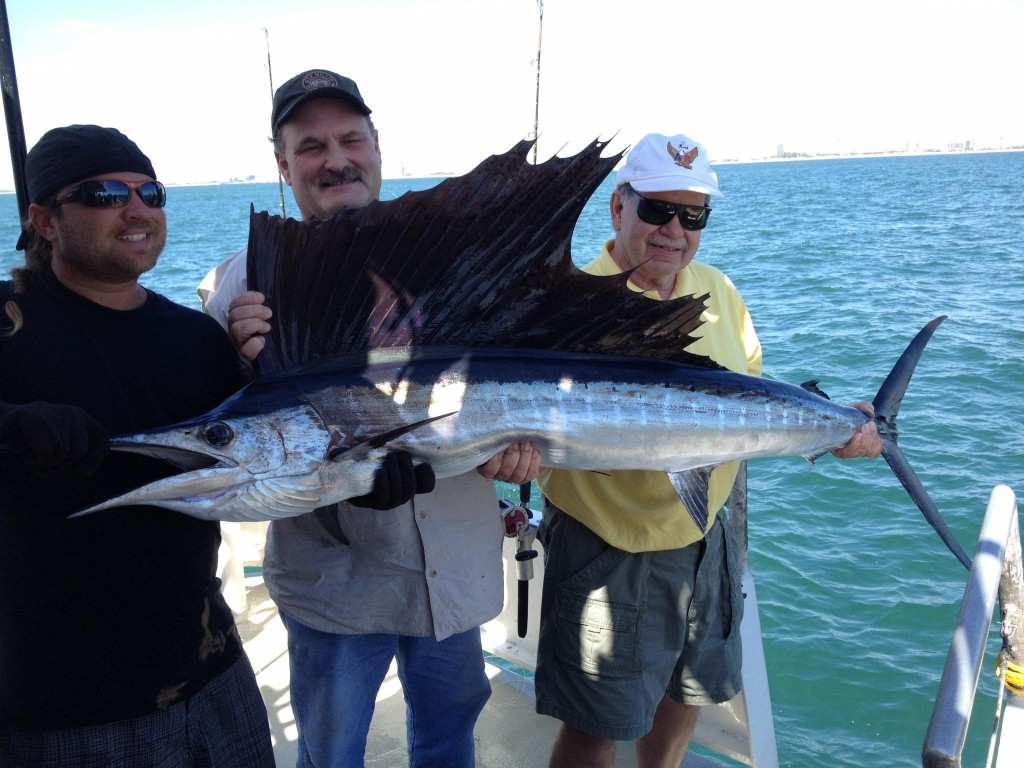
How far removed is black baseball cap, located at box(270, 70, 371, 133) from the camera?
189 centimetres

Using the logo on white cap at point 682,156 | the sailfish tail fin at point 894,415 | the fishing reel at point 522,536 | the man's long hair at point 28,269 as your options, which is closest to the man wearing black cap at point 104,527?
the man's long hair at point 28,269

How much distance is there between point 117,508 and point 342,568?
0.49 metres

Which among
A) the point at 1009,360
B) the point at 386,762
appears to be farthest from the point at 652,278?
the point at 1009,360

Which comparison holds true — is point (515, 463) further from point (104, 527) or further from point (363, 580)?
point (104, 527)

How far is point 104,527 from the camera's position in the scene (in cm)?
144

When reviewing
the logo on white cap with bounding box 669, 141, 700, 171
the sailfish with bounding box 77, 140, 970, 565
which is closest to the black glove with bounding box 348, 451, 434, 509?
the sailfish with bounding box 77, 140, 970, 565

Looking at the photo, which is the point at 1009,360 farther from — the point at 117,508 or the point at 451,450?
the point at 117,508

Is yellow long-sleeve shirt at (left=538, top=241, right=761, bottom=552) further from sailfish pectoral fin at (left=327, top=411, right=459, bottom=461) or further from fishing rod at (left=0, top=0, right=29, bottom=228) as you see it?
fishing rod at (left=0, top=0, right=29, bottom=228)

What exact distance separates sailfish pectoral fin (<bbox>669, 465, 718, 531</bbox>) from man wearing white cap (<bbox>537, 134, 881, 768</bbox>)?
0.07 metres

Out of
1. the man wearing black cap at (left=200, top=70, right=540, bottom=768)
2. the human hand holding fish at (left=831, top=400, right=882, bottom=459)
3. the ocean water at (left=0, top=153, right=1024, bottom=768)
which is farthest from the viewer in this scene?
the ocean water at (left=0, top=153, right=1024, bottom=768)

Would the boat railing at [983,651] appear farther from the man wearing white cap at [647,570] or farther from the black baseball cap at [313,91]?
the black baseball cap at [313,91]

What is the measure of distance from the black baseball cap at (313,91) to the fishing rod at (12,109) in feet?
2.38

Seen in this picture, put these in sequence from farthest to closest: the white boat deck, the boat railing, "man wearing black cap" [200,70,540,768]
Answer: the white boat deck < "man wearing black cap" [200,70,540,768] < the boat railing

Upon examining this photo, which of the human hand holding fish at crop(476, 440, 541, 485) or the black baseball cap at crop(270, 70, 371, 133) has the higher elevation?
the black baseball cap at crop(270, 70, 371, 133)
